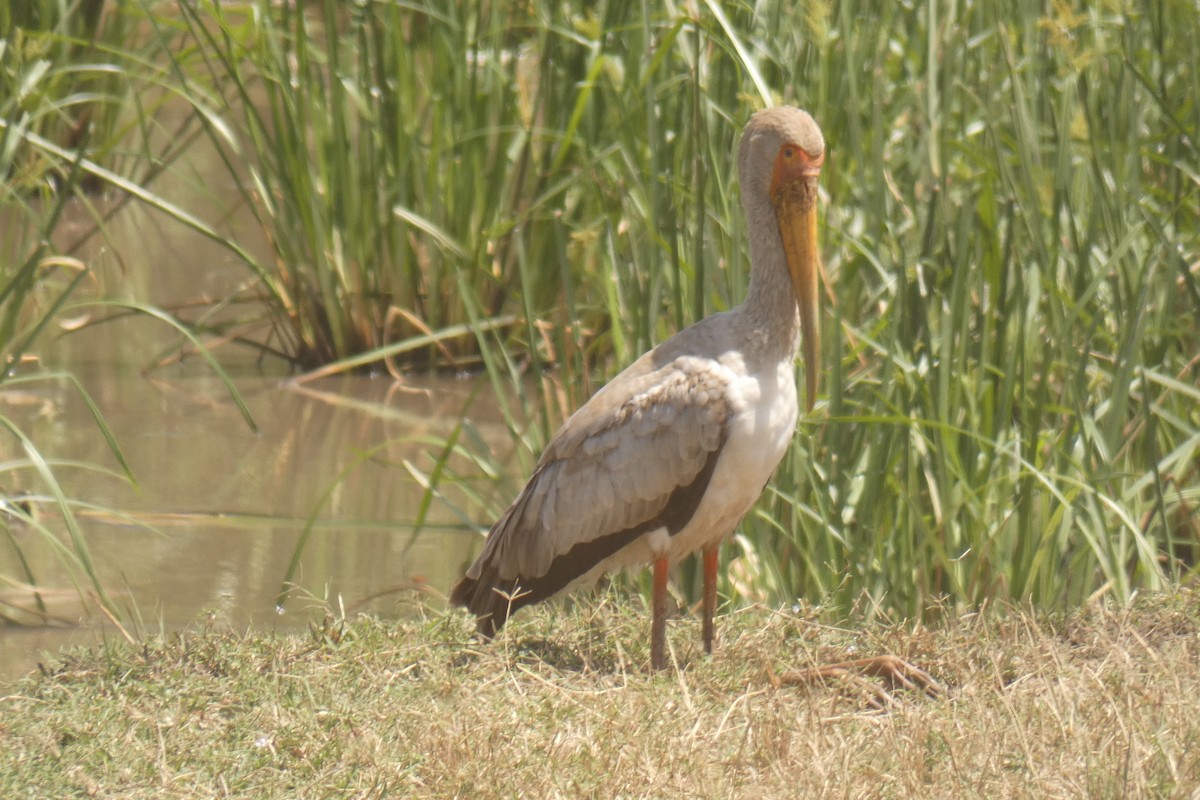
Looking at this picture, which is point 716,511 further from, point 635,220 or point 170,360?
point 170,360

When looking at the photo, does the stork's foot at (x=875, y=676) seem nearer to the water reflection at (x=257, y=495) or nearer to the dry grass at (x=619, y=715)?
the dry grass at (x=619, y=715)

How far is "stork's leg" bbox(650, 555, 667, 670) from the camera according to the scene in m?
3.82

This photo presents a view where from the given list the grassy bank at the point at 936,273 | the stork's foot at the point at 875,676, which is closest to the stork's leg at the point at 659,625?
the stork's foot at the point at 875,676

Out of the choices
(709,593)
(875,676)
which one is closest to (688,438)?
(709,593)

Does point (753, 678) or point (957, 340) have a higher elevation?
point (957, 340)

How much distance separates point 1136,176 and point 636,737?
2.02 metres

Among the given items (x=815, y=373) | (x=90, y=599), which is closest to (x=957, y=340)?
(x=815, y=373)

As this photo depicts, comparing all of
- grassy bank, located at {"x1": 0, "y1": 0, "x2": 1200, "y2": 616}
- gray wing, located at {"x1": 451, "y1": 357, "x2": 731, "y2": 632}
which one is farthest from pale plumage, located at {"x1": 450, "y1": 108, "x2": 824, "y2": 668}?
grassy bank, located at {"x1": 0, "y1": 0, "x2": 1200, "y2": 616}

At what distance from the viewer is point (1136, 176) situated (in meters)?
4.19

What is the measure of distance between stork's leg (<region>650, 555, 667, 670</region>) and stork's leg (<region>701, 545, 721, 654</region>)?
93 millimetres

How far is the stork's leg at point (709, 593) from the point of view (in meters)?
3.88

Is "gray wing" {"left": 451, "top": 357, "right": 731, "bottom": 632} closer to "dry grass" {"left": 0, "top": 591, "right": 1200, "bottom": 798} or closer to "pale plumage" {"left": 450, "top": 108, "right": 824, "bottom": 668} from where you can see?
"pale plumage" {"left": 450, "top": 108, "right": 824, "bottom": 668}

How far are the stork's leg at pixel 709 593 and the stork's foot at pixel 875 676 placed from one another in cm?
23

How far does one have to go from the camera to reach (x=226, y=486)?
18.1 feet
